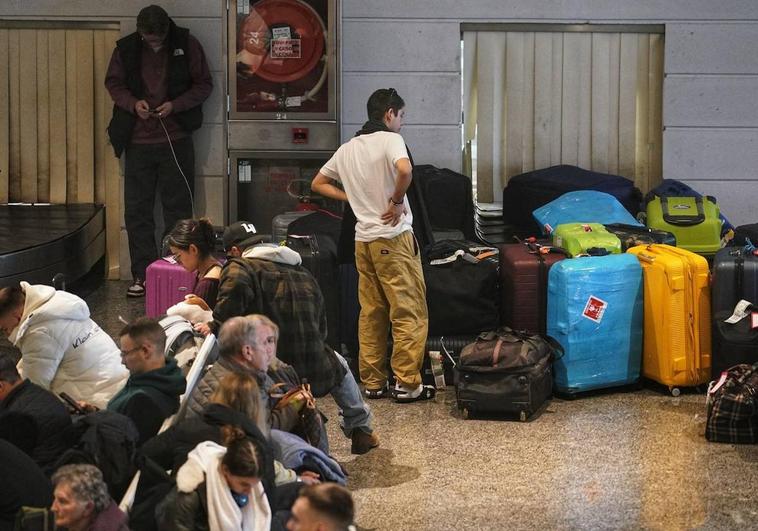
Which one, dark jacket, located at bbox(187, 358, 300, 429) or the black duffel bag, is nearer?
dark jacket, located at bbox(187, 358, 300, 429)

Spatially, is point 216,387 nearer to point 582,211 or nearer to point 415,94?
point 582,211

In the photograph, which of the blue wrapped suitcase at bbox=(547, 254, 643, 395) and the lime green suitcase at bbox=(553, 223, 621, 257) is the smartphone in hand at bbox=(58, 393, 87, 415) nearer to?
the blue wrapped suitcase at bbox=(547, 254, 643, 395)

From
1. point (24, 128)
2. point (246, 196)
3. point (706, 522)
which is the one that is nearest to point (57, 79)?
point (24, 128)

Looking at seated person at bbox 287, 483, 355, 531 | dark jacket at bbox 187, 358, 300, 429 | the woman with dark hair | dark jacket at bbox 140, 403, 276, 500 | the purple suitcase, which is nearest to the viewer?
seated person at bbox 287, 483, 355, 531

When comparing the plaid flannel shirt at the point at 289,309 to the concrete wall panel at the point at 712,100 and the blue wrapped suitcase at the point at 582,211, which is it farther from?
the concrete wall panel at the point at 712,100

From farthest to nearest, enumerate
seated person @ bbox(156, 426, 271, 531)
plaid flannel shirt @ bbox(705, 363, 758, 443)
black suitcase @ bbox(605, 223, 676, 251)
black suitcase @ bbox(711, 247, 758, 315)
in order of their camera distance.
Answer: black suitcase @ bbox(605, 223, 676, 251)
black suitcase @ bbox(711, 247, 758, 315)
plaid flannel shirt @ bbox(705, 363, 758, 443)
seated person @ bbox(156, 426, 271, 531)

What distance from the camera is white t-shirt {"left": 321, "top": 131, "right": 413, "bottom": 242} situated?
6234 mm

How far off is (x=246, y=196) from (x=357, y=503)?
4.27 m

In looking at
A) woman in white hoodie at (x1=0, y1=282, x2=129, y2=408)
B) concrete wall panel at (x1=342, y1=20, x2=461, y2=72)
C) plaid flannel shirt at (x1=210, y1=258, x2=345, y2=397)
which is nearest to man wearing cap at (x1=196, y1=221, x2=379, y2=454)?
plaid flannel shirt at (x1=210, y1=258, x2=345, y2=397)

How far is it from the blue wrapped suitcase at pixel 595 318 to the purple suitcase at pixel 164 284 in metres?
2.05

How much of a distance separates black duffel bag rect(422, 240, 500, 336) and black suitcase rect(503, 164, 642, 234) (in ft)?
6.51

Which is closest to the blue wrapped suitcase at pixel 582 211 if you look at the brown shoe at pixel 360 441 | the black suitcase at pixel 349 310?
the black suitcase at pixel 349 310

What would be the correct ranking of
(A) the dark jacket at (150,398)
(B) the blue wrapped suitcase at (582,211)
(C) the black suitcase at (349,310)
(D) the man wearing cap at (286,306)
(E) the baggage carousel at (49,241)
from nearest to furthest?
1. (A) the dark jacket at (150,398)
2. (D) the man wearing cap at (286,306)
3. (C) the black suitcase at (349,310)
4. (E) the baggage carousel at (49,241)
5. (B) the blue wrapped suitcase at (582,211)

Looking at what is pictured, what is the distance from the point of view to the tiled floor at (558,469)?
4.84 m
